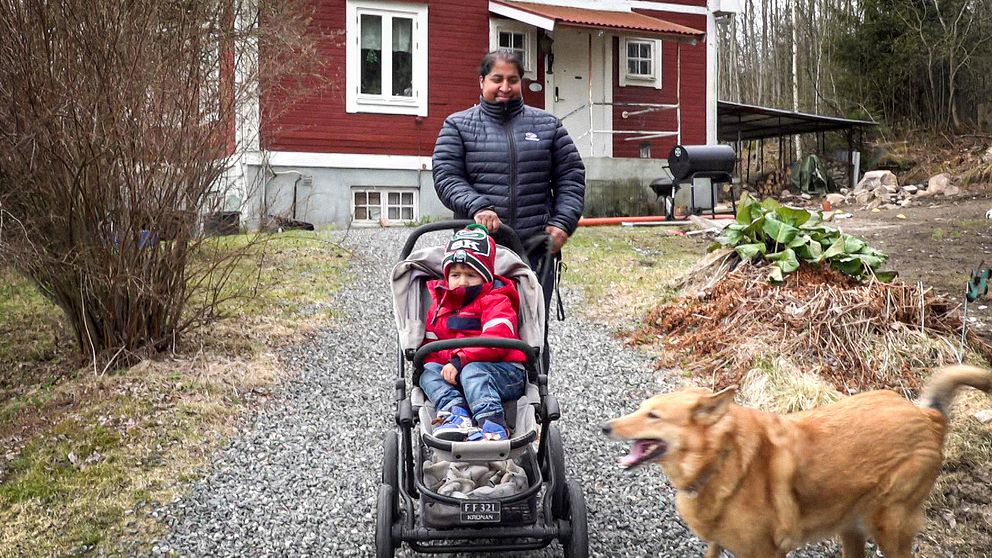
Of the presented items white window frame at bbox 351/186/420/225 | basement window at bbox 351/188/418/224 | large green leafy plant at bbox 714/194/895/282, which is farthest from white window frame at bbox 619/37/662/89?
large green leafy plant at bbox 714/194/895/282

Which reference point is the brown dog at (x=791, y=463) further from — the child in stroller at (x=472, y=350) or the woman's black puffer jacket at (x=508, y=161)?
the woman's black puffer jacket at (x=508, y=161)

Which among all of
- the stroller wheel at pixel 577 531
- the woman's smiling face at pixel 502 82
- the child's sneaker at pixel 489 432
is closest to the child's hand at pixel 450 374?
the child's sneaker at pixel 489 432

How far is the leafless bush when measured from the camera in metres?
5.77

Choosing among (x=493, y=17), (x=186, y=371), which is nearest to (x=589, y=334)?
(x=186, y=371)

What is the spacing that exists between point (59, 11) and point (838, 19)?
3124 cm

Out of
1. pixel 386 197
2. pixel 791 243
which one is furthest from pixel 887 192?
pixel 791 243

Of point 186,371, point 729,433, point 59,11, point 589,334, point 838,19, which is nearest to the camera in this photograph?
point 729,433

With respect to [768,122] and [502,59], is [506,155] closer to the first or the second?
[502,59]

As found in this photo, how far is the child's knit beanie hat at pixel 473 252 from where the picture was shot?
3703mm

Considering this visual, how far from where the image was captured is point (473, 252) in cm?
373

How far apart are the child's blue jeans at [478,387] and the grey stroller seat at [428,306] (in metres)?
0.06

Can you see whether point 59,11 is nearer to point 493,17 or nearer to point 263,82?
point 263,82

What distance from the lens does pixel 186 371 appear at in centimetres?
636

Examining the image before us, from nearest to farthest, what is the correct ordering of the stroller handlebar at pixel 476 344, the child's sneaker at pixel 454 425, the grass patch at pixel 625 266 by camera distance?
the child's sneaker at pixel 454 425 < the stroller handlebar at pixel 476 344 < the grass patch at pixel 625 266
